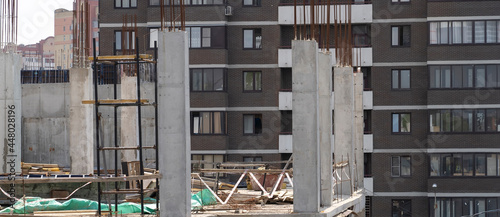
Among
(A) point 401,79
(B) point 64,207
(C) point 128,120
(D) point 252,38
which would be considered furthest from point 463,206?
(B) point 64,207

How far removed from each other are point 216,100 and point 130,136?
13.6 metres

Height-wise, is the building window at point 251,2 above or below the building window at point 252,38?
above

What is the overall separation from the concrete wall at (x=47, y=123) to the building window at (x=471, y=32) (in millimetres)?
15873

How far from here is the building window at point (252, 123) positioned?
1969 inches

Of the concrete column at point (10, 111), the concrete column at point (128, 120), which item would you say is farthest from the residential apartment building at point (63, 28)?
the concrete column at point (10, 111)

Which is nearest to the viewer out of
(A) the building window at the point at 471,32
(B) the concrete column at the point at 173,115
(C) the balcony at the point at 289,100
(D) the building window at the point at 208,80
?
(B) the concrete column at the point at 173,115

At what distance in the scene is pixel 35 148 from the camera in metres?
47.7

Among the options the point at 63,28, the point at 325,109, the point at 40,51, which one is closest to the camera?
the point at 325,109

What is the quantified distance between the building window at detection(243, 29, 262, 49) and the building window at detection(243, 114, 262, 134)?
376 centimetres

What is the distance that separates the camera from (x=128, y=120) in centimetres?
3588

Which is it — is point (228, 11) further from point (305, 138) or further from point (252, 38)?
point (305, 138)

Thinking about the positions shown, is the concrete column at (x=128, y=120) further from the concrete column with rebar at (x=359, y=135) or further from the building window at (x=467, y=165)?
the building window at (x=467, y=165)

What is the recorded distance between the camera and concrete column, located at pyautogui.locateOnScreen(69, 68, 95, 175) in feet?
108

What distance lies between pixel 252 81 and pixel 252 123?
2282mm
